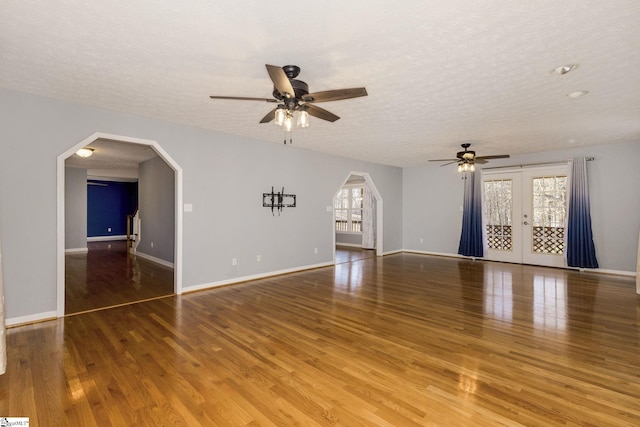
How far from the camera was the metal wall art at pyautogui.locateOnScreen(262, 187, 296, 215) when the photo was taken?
5.99 m

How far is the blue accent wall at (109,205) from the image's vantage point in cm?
1184

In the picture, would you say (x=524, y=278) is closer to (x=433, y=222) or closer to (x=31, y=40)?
(x=433, y=222)

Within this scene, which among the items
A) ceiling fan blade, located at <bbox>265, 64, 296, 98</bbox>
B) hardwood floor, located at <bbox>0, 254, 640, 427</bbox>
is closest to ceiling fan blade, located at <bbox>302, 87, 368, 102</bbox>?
ceiling fan blade, located at <bbox>265, 64, 296, 98</bbox>

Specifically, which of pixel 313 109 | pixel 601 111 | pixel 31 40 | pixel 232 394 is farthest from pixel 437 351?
pixel 31 40

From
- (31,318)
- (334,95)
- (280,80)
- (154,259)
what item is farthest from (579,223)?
(154,259)

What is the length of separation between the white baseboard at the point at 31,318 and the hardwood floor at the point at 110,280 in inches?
7.3

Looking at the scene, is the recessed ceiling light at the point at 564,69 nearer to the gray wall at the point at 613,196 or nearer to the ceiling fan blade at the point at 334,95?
the ceiling fan blade at the point at 334,95

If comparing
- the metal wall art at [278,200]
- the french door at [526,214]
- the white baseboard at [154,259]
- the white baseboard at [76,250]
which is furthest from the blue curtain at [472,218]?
the white baseboard at [76,250]

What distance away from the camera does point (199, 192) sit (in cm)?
504

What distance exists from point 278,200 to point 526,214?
5924 mm

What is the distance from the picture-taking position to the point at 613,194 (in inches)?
249

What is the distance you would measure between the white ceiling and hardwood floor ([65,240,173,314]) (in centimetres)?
271

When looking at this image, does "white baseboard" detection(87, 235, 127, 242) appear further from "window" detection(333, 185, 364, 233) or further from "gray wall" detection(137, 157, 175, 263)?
"window" detection(333, 185, 364, 233)

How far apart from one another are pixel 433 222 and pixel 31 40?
347 inches
